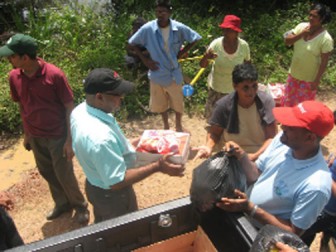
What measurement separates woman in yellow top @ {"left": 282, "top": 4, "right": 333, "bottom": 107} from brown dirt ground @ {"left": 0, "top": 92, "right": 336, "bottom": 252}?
3.48 feet

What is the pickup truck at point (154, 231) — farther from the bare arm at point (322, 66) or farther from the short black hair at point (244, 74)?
the bare arm at point (322, 66)

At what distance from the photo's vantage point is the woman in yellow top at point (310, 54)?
4588 millimetres

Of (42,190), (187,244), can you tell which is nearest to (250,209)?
(187,244)

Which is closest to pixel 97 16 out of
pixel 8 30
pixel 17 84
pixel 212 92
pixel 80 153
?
pixel 8 30

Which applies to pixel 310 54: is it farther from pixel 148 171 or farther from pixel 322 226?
pixel 148 171

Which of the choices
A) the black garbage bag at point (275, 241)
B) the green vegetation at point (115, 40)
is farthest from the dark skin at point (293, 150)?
the green vegetation at point (115, 40)

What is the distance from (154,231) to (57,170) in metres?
2.29

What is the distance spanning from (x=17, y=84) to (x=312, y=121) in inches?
106

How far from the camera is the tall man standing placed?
4.84 meters

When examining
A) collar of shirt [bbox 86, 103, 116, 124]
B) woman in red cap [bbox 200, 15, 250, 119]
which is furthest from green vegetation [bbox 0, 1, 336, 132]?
collar of shirt [bbox 86, 103, 116, 124]

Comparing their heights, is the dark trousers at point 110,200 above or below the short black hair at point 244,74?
below

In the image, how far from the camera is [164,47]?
16.1 ft

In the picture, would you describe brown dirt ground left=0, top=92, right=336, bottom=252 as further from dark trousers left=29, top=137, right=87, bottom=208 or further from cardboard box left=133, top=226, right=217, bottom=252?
cardboard box left=133, top=226, right=217, bottom=252

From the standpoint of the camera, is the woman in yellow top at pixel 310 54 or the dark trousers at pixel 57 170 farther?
the woman in yellow top at pixel 310 54
